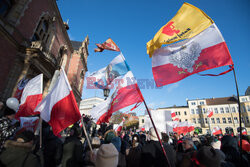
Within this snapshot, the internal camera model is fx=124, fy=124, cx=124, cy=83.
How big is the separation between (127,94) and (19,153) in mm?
2830

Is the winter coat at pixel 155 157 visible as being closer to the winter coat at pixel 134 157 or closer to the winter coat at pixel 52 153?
the winter coat at pixel 134 157

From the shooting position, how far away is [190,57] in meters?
3.17

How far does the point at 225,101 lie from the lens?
47.2 m

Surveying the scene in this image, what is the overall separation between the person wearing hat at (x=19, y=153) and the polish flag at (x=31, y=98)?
252 cm

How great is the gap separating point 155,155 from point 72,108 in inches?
86.4

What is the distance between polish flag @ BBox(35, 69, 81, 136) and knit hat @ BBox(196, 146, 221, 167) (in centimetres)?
242

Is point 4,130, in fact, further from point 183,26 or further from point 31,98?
point 183,26

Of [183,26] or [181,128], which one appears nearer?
[183,26]

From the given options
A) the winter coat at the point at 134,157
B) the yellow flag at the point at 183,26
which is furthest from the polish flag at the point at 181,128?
the yellow flag at the point at 183,26

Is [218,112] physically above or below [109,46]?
above

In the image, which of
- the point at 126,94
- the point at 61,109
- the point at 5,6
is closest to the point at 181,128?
the point at 126,94

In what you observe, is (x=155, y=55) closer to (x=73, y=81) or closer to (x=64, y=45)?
(x=64, y=45)

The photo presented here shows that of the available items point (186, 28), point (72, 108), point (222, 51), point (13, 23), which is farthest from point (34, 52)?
point (222, 51)

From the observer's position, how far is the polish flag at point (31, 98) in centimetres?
425
